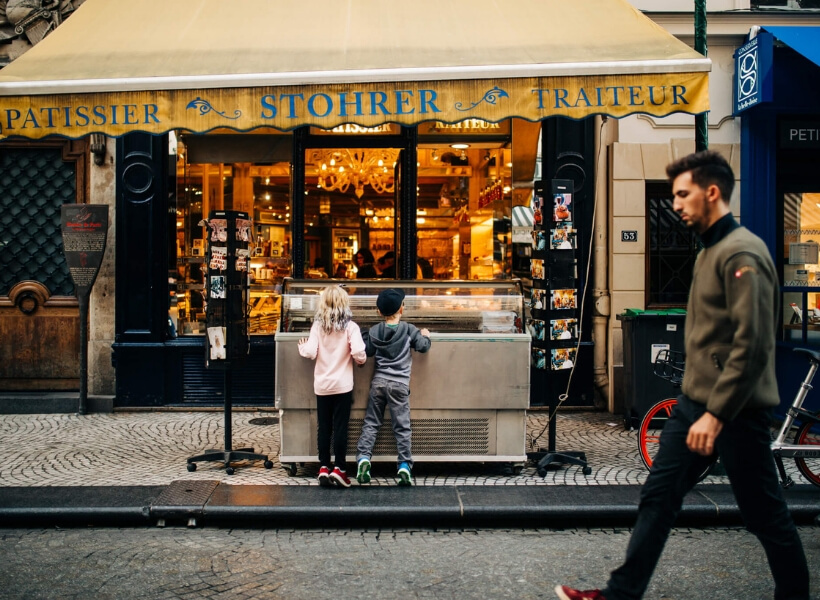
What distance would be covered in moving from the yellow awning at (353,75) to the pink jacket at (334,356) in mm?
1708

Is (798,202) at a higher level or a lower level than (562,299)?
higher

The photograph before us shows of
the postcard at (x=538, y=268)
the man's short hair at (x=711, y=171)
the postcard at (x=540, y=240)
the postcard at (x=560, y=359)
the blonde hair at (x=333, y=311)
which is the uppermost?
the man's short hair at (x=711, y=171)

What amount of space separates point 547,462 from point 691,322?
3260 millimetres

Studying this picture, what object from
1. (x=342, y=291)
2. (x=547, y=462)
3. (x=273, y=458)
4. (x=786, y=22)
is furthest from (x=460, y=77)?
(x=786, y=22)

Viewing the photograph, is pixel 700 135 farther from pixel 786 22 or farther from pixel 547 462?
pixel 786 22

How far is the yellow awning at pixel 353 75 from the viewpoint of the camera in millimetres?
6398

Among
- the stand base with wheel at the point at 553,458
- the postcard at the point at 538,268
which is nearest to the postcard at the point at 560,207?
the postcard at the point at 538,268

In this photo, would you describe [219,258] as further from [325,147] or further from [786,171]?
[786,171]

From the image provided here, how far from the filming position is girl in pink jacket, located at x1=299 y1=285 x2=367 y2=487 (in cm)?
609

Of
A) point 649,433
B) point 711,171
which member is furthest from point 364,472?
point 711,171

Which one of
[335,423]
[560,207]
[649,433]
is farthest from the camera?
[649,433]

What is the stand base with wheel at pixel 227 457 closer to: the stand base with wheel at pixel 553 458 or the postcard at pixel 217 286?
the postcard at pixel 217 286

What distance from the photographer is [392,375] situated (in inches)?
244

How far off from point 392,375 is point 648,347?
3.16m
